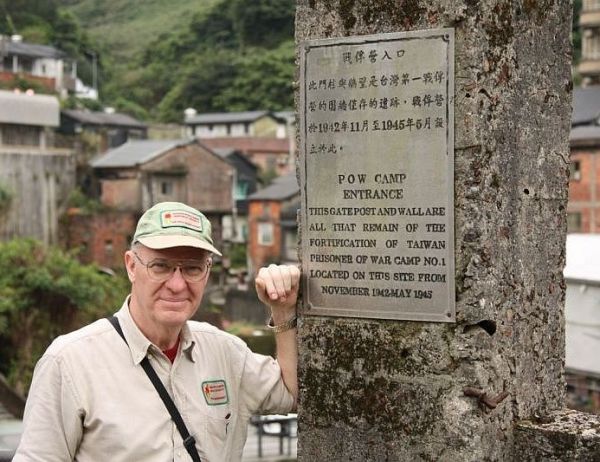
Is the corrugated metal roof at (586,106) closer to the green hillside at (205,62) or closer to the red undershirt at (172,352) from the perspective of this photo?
the green hillside at (205,62)

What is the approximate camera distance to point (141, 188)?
4044 cm

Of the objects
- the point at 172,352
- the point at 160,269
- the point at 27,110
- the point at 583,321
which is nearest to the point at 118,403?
the point at 172,352

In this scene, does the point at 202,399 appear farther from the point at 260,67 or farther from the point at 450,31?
the point at 260,67

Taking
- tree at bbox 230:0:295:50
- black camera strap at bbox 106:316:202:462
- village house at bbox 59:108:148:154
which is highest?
tree at bbox 230:0:295:50

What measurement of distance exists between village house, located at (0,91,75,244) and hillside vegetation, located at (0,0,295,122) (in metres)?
23.5

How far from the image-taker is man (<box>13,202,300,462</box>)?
128 inches

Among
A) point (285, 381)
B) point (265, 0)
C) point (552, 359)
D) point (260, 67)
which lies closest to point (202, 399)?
point (285, 381)

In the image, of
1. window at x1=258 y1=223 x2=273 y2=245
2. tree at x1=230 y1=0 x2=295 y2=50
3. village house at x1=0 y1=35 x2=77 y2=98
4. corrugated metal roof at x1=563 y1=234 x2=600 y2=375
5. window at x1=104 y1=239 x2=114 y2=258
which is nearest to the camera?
corrugated metal roof at x1=563 y1=234 x2=600 y2=375

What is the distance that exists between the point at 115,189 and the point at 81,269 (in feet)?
43.1

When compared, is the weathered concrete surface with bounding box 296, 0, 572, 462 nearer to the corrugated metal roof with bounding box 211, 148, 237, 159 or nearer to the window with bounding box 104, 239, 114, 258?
the window with bounding box 104, 239, 114, 258

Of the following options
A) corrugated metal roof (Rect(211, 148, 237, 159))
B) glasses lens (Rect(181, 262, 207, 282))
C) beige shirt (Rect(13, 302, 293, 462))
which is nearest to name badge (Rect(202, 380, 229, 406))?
beige shirt (Rect(13, 302, 293, 462))

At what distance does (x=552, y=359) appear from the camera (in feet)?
12.3

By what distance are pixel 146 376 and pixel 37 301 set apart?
24.2m

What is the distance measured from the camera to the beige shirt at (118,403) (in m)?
3.25
